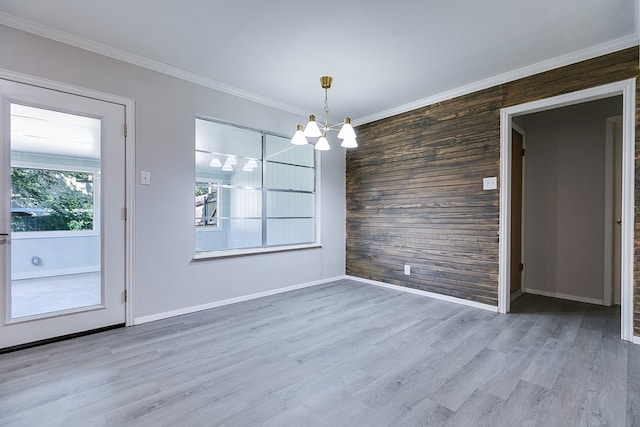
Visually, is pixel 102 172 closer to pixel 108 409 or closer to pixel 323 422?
pixel 108 409

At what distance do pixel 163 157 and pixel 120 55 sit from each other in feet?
3.16

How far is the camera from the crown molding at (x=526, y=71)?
8.38 feet

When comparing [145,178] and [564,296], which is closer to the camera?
[145,178]

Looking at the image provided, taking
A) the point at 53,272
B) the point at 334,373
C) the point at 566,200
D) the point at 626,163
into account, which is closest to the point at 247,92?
the point at 53,272

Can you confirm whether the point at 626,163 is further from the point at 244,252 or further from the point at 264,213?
the point at 244,252

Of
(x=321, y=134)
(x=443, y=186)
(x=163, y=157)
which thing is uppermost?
(x=321, y=134)

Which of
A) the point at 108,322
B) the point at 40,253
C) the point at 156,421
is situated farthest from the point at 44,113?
the point at 156,421

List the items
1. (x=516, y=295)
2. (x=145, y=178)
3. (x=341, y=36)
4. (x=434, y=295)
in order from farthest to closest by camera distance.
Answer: (x=516, y=295), (x=434, y=295), (x=145, y=178), (x=341, y=36)

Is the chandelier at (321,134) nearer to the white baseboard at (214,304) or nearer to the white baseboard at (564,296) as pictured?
the white baseboard at (214,304)

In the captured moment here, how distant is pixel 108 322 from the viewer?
2764mm

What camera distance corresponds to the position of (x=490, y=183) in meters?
3.31

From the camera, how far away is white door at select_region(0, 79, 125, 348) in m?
2.36

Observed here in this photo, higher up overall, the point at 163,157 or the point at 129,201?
the point at 163,157

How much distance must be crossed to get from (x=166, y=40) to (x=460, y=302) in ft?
13.2
